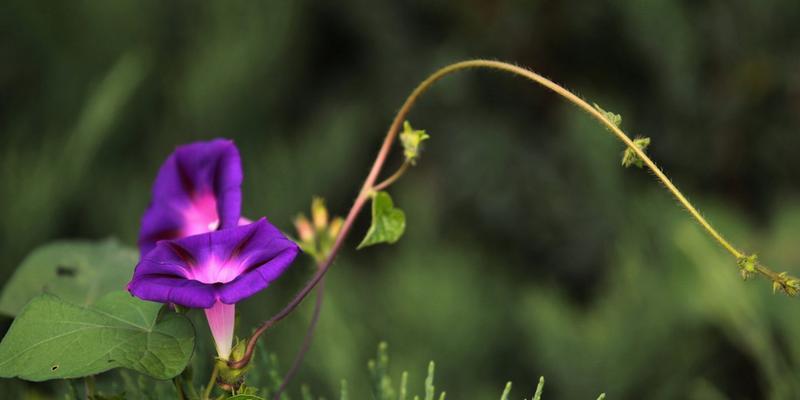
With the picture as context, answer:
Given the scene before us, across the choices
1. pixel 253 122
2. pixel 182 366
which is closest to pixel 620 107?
pixel 253 122

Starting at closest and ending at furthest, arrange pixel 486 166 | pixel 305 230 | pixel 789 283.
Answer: pixel 789 283
pixel 305 230
pixel 486 166

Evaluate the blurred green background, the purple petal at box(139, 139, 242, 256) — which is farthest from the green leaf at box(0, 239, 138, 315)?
the blurred green background

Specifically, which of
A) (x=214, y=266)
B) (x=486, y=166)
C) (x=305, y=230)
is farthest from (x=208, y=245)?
(x=486, y=166)

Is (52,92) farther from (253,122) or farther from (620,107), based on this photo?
(620,107)

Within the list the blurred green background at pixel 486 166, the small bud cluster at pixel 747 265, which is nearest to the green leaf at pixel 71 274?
the small bud cluster at pixel 747 265

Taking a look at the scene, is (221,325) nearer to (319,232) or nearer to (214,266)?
(214,266)

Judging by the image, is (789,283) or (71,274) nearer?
(789,283)
